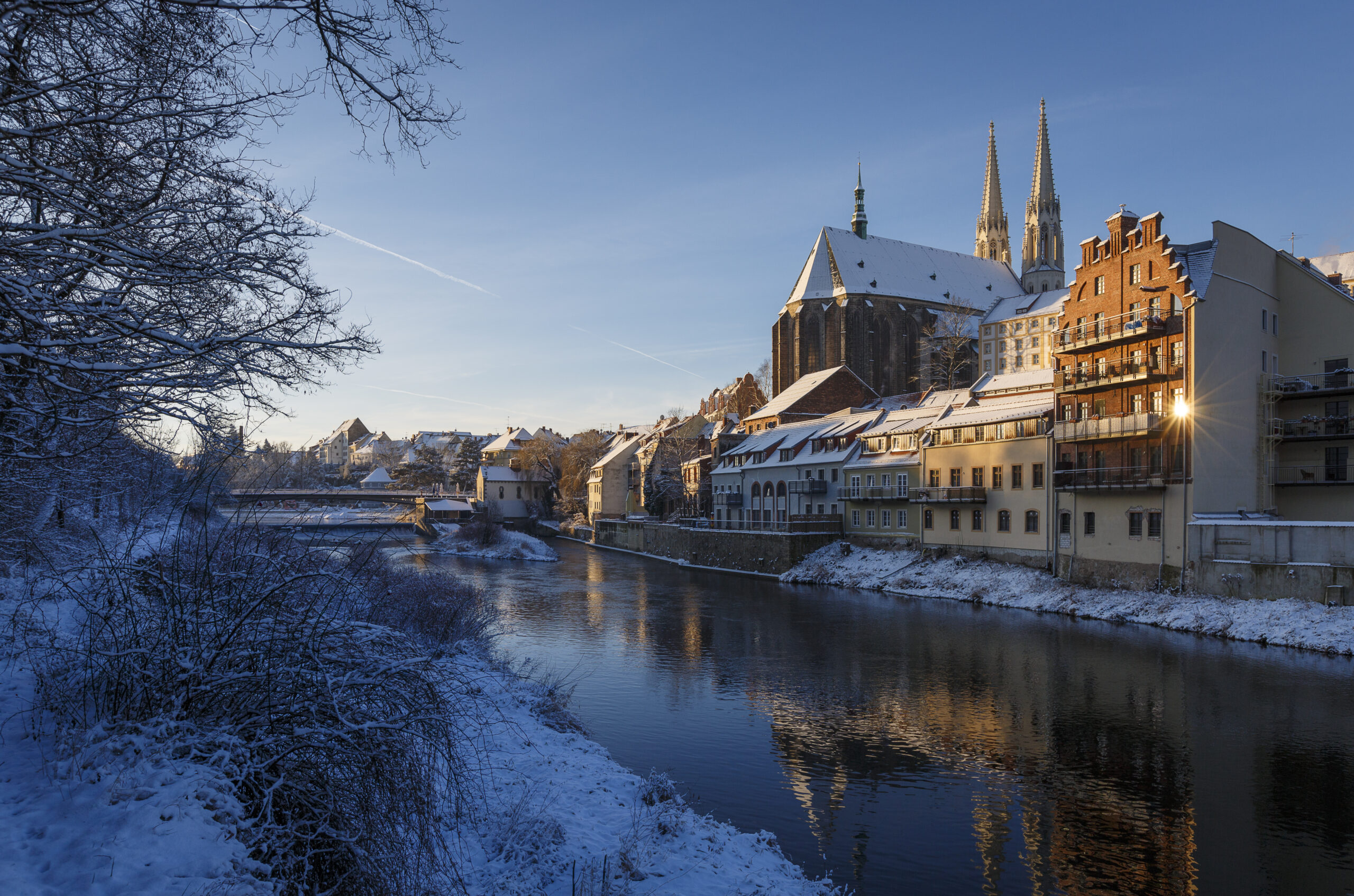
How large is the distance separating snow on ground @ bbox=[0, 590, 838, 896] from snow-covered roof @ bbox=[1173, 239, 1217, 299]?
101ft

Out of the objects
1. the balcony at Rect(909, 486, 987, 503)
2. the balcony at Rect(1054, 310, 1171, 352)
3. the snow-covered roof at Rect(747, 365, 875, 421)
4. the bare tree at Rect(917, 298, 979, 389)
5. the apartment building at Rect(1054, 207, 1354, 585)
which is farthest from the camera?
the bare tree at Rect(917, 298, 979, 389)

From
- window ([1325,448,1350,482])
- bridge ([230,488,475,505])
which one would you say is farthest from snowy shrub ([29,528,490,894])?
bridge ([230,488,475,505])

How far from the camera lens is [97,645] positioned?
717 cm

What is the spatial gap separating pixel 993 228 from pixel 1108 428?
3393 inches

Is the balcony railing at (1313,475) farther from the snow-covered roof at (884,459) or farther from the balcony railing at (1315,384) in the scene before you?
the snow-covered roof at (884,459)

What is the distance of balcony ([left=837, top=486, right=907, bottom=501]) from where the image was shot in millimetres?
48125

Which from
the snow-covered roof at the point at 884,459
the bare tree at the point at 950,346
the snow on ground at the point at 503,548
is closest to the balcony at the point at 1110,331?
the snow-covered roof at the point at 884,459

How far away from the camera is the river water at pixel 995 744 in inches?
485

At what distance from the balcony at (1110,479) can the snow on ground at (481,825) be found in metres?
27.1

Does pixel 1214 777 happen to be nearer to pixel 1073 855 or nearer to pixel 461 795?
pixel 1073 855

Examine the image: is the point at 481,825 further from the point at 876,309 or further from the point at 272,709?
the point at 876,309

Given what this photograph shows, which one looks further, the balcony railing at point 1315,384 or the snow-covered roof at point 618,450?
the snow-covered roof at point 618,450

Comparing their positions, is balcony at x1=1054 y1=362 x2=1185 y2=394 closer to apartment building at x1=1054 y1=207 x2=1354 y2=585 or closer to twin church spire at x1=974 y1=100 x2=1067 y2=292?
apartment building at x1=1054 y1=207 x2=1354 y2=585

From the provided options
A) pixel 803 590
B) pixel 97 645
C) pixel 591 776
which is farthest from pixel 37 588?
pixel 803 590
